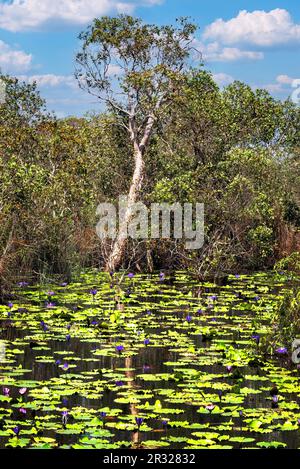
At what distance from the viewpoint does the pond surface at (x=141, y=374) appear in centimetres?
695

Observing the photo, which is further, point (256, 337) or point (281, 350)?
point (256, 337)

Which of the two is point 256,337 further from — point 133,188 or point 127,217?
point 133,188

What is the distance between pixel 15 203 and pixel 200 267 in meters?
4.29

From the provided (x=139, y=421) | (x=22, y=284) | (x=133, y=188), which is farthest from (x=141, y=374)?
(x=133, y=188)

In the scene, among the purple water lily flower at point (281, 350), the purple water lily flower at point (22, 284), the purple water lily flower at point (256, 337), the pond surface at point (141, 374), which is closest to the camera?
the pond surface at point (141, 374)

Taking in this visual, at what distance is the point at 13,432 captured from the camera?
6.75 m

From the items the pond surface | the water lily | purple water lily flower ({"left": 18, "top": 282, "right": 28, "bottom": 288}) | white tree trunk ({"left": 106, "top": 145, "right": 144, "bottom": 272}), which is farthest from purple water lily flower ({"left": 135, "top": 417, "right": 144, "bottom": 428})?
white tree trunk ({"left": 106, "top": 145, "right": 144, "bottom": 272})

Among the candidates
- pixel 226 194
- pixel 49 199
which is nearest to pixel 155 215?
pixel 226 194

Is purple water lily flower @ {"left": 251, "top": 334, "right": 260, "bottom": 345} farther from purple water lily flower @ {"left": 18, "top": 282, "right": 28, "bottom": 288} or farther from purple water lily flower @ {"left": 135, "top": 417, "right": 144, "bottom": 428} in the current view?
purple water lily flower @ {"left": 18, "top": 282, "right": 28, "bottom": 288}

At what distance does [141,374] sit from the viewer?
29.6 ft

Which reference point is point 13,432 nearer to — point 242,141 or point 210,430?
point 210,430

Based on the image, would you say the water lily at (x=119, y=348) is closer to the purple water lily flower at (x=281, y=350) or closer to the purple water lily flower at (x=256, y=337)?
the purple water lily flower at (x=256, y=337)

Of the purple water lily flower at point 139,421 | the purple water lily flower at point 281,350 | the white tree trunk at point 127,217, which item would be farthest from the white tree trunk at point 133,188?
the purple water lily flower at point 139,421

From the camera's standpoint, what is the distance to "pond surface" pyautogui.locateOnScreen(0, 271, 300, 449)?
274 inches
